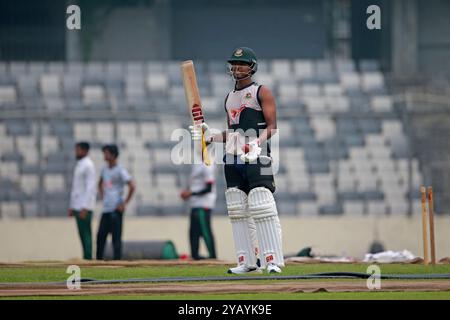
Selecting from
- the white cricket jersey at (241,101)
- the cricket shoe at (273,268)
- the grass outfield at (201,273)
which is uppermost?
the white cricket jersey at (241,101)

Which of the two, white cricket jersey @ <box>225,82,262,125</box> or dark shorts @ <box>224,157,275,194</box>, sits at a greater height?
white cricket jersey @ <box>225,82,262,125</box>

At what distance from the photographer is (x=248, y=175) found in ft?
44.3

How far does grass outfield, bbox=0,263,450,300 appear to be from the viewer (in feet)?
37.5

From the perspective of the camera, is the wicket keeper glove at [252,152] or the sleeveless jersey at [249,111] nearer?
the wicket keeper glove at [252,152]

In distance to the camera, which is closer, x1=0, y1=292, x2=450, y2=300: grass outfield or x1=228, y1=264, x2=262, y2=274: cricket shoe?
x1=0, y1=292, x2=450, y2=300: grass outfield

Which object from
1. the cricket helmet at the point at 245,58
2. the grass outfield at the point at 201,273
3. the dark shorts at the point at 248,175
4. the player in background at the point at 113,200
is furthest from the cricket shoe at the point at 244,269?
the player in background at the point at 113,200

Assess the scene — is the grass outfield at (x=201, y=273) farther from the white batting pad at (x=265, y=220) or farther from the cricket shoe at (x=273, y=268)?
the white batting pad at (x=265, y=220)

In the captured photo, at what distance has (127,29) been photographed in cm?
3088

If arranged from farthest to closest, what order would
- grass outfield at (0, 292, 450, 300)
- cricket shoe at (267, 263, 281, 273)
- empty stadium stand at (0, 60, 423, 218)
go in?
empty stadium stand at (0, 60, 423, 218) → cricket shoe at (267, 263, 281, 273) → grass outfield at (0, 292, 450, 300)

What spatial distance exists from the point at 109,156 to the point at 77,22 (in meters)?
7.13

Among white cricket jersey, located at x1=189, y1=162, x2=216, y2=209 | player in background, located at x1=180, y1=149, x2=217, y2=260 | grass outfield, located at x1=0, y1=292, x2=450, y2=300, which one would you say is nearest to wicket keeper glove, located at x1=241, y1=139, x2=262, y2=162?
grass outfield, located at x1=0, y1=292, x2=450, y2=300

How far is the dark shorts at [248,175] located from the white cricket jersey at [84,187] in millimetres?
7499

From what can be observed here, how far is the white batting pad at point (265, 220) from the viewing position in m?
13.4

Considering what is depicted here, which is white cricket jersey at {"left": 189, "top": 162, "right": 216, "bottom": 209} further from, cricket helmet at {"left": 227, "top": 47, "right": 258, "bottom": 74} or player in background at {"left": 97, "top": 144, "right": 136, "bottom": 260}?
cricket helmet at {"left": 227, "top": 47, "right": 258, "bottom": 74}
